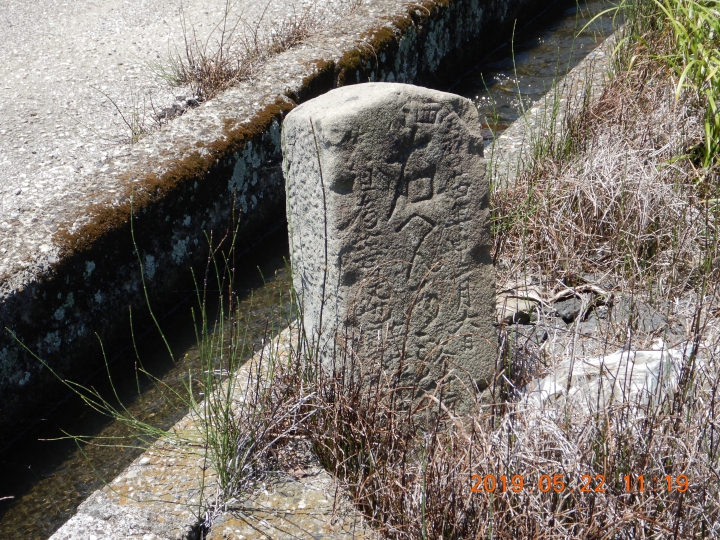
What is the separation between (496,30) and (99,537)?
4545 mm

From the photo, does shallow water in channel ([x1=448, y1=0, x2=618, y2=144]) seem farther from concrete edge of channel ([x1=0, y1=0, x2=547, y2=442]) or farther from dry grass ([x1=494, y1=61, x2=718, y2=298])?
dry grass ([x1=494, y1=61, x2=718, y2=298])

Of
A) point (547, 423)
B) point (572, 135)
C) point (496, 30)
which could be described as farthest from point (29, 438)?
point (496, 30)

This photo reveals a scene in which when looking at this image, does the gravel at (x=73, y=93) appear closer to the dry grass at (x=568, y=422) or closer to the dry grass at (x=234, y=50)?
the dry grass at (x=234, y=50)

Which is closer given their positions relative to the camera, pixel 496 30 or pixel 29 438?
pixel 29 438

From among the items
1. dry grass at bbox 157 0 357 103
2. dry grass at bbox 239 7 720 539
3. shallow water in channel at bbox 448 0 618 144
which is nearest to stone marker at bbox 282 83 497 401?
dry grass at bbox 239 7 720 539

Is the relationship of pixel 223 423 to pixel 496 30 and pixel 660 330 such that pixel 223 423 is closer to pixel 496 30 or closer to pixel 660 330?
pixel 660 330

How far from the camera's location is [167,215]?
10.6ft

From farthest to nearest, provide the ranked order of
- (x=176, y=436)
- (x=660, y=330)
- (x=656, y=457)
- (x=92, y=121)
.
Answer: (x=92, y=121) < (x=660, y=330) < (x=176, y=436) < (x=656, y=457)

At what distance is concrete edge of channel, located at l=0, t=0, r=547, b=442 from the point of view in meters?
2.76

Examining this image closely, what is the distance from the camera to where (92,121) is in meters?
4.23
